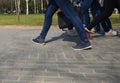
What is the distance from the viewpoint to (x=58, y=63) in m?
5.87

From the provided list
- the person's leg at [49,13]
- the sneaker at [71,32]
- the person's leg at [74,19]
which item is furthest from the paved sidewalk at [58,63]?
the sneaker at [71,32]

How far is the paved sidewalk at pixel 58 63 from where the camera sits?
4.78m

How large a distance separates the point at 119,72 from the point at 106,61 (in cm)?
90

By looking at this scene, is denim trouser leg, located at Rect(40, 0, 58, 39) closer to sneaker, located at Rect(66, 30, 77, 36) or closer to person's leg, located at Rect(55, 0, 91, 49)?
person's leg, located at Rect(55, 0, 91, 49)

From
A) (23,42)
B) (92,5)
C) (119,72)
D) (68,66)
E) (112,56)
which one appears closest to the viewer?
(119,72)

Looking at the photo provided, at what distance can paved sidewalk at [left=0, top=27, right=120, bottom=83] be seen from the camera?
4777mm

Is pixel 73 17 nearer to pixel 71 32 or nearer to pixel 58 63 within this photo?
pixel 58 63

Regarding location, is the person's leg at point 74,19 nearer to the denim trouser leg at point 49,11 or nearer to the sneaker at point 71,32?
the denim trouser leg at point 49,11

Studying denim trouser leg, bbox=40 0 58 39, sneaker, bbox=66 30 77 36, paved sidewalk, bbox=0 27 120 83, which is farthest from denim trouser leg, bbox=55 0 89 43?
sneaker, bbox=66 30 77 36

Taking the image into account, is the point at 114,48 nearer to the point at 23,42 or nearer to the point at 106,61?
the point at 106,61

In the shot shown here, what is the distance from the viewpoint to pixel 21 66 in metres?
5.59

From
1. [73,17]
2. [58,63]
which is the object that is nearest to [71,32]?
[73,17]

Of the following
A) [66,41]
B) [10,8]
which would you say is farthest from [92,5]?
[10,8]

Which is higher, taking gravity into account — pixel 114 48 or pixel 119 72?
pixel 119 72
